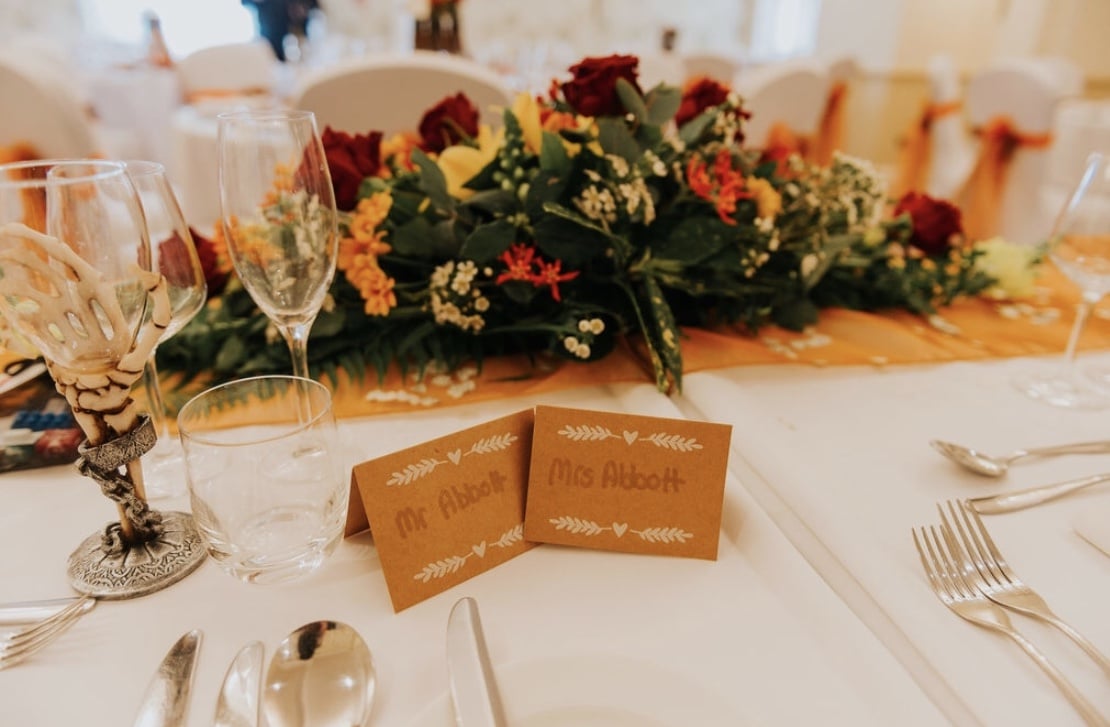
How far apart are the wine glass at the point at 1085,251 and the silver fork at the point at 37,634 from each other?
1.06m

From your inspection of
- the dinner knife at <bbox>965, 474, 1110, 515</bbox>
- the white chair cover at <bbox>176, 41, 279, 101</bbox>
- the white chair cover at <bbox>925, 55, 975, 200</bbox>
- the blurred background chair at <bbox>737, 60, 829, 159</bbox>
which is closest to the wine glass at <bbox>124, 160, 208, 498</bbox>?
the dinner knife at <bbox>965, 474, 1110, 515</bbox>

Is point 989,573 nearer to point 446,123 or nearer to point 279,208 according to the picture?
point 279,208

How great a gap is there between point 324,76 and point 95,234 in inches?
43.3

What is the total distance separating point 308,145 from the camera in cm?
64

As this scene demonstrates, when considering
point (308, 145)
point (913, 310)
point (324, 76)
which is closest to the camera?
point (308, 145)

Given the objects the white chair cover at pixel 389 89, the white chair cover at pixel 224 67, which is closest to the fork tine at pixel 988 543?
the white chair cover at pixel 389 89

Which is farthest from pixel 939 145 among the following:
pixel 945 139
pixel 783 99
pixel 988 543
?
pixel 988 543

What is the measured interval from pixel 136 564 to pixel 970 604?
0.65 meters

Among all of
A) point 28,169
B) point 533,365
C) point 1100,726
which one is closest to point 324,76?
point 533,365

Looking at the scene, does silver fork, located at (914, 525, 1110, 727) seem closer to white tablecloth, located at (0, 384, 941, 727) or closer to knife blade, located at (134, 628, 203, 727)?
white tablecloth, located at (0, 384, 941, 727)

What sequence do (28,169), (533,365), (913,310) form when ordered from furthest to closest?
(913,310)
(533,365)
(28,169)

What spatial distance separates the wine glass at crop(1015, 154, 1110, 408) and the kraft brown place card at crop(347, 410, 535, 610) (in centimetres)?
73

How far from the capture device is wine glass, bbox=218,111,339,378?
0.63m

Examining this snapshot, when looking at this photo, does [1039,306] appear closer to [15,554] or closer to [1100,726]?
[1100,726]
